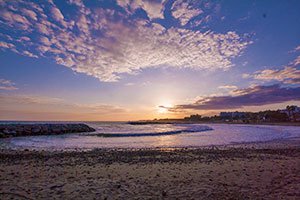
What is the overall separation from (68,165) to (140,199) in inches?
234

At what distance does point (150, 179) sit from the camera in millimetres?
8070

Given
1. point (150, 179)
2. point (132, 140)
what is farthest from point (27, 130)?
point (150, 179)

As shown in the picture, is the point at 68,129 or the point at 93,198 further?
the point at 68,129

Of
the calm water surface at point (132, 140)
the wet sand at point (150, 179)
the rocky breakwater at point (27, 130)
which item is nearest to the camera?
the wet sand at point (150, 179)

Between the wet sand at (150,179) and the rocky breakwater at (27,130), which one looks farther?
the rocky breakwater at (27,130)

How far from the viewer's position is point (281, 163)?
11023 millimetres

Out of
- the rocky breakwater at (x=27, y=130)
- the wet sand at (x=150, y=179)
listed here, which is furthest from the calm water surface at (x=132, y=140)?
the wet sand at (x=150, y=179)

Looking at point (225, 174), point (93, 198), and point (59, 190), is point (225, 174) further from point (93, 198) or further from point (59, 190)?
point (59, 190)

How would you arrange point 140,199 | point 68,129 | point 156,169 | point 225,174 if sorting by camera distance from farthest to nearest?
point 68,129 < point 156,169 < point 225,174 < point 140,199

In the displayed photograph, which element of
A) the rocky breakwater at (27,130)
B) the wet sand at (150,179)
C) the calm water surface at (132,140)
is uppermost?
the rocky breakwater at (27,130)

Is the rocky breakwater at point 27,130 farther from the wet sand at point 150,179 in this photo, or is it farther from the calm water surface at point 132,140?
the wet sand at point 150,179

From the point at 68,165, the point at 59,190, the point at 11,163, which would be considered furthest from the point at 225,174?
the point at 11,163

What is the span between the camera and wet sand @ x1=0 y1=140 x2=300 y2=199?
6.36 m

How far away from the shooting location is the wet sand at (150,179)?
20.9ft
